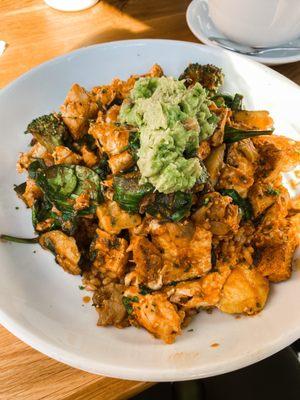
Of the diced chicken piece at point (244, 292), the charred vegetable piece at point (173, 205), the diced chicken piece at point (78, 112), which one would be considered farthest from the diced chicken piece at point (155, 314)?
the diced chicken piece at point (78, 112)

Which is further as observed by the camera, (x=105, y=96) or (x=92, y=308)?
(x=105, y=96)

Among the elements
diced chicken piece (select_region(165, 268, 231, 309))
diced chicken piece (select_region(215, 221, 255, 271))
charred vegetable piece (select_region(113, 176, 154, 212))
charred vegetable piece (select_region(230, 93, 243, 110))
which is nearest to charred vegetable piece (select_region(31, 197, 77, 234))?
charred vegetable piece (select_region(113, 176, 154, 212))

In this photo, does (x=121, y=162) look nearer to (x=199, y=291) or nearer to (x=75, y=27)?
(x=199, y=291)

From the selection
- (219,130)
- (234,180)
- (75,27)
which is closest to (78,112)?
(219,130)

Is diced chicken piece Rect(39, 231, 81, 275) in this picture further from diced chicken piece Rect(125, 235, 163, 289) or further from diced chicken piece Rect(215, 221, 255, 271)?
diced chicken piece Rect(215, 221, 255, 271)

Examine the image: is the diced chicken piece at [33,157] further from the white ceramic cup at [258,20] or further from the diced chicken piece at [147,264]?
the white ceramic cup at [258,20]

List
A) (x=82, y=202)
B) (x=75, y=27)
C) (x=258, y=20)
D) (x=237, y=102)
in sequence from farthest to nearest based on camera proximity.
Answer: (x=75, y=27), (x=258, y=20), (x=237, y=102), (x=82, y=202)
